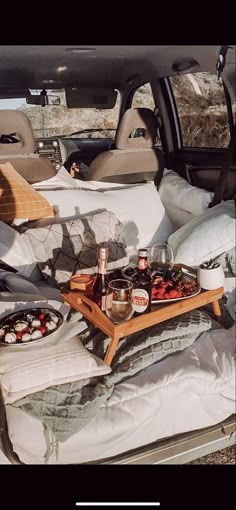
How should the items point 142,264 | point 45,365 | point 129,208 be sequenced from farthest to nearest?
1. point 129,208
2. point 142,264
3. point 45,365

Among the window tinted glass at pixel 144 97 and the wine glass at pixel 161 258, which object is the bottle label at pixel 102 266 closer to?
the wine glass at pixel 161 258

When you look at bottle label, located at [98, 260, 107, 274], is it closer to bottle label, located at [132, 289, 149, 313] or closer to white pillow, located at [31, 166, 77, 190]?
bottle label, located at [132, 289, 149, 313]

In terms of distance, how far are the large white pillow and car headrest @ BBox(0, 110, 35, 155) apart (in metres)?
0.19

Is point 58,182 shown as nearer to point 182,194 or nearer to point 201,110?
point 182,194

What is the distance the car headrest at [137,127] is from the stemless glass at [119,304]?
1.05 metres

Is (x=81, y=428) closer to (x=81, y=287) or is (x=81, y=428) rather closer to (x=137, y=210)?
(x=81, y=287)

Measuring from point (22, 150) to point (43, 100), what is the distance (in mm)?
340

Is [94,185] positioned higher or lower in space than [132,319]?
higher

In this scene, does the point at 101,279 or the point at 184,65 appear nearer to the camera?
the point at 101,279

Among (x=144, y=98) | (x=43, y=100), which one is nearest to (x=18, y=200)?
(x=43, y=100)

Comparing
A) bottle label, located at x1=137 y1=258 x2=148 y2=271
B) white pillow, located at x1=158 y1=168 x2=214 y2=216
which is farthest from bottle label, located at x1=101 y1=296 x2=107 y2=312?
white pillow, located at x1=158 y1=168 x2=214 y2=216

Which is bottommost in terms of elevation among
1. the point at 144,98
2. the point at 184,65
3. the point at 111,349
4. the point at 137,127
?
the point at 111,349

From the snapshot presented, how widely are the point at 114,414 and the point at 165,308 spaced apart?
1.01ft

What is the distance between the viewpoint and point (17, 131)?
1719mm
